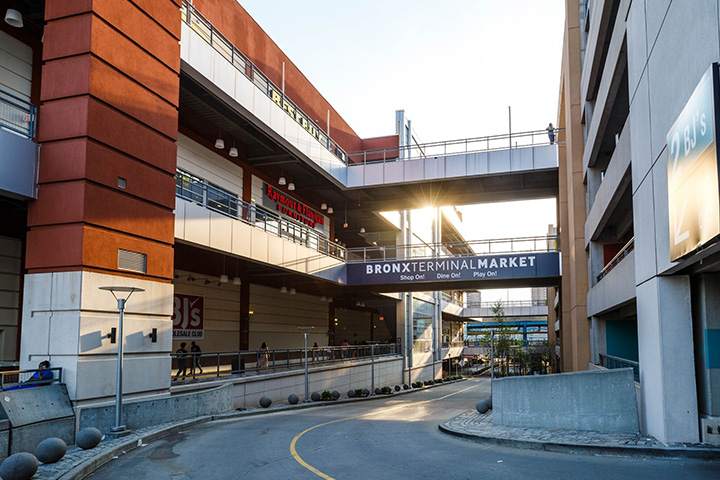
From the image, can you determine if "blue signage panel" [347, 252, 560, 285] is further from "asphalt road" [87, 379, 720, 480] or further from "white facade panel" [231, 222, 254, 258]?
"asphalt road" [87, 379, 720, 480]

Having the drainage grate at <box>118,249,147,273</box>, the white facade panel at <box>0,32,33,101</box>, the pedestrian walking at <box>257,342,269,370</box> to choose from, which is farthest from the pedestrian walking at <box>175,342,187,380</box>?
the white facade panel at <box>0,32,33,101</box>

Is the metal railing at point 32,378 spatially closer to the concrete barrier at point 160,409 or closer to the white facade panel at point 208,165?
the concrete barrier at point 160,409

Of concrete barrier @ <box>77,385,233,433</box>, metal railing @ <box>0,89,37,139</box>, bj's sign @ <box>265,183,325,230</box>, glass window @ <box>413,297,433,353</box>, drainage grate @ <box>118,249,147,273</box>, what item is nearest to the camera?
concrete barrier @ <box>77,385,233,433</box>

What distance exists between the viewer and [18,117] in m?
15.4

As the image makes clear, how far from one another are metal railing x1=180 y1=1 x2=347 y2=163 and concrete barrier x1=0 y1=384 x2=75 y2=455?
12.8m

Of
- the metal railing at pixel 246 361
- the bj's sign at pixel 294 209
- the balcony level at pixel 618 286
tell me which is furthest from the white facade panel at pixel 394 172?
the balcony level at pixel 618 286

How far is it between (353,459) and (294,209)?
2474cm

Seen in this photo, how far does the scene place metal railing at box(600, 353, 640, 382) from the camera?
1494 cm

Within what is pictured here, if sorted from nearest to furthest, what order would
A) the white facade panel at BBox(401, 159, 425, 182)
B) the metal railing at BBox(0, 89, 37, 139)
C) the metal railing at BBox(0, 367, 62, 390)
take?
the metal railing at BBox(0, 367, 62, 390), the metal railing at BBox(0, 89, 37, 139), the white facade panel at BBox(401, 159, 425, 182)

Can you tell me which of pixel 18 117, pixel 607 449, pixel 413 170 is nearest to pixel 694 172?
pixel 607 449

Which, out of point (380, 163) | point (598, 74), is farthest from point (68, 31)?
point (380, 163)

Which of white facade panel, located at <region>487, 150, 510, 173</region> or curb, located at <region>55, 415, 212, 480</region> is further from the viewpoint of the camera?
white facade panel, located at <region>487, 150, 510, 173</region>

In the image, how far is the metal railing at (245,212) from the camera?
2158cm

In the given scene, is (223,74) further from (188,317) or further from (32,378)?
(32,378)
